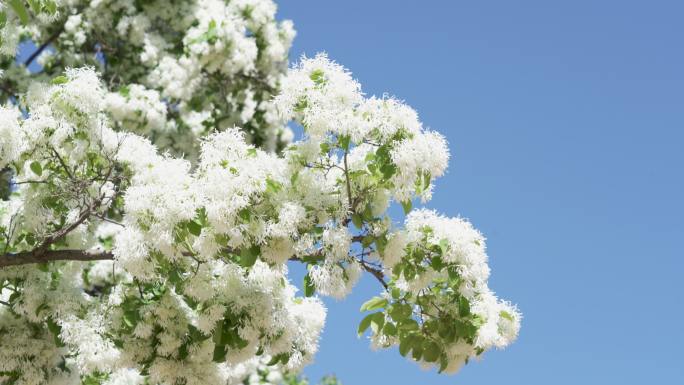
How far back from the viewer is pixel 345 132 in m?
7.29

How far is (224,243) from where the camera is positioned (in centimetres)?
721

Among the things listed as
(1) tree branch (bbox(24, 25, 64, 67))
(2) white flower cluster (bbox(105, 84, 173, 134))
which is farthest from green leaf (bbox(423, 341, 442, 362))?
(1) tree branch (bbox(24, 25, 64, 67))

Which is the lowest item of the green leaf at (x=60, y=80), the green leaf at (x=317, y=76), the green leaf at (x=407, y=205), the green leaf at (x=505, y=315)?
the green leaf at (x=505, y=315)

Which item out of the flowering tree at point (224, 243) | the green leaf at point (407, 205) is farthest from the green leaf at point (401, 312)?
the green leaf at point (407, 205)

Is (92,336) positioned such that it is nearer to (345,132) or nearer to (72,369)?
(72,369)

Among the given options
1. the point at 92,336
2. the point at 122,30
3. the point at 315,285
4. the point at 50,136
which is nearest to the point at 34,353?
the point at 92,336

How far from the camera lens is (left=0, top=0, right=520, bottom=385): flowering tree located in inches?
286

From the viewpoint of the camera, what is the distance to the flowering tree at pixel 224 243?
7.27 m

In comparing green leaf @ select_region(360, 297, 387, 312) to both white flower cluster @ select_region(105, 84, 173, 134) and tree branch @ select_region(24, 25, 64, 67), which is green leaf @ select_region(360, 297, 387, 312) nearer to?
white flower cluster @ select_region(105, 84, 173, 134)

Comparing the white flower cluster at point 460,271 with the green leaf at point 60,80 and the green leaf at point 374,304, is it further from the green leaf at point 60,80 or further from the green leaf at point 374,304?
the green leaf at point 60,80

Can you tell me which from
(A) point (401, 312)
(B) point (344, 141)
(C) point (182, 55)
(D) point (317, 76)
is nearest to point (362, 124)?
(B) point (344, 141)

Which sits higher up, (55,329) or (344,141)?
(344,141)

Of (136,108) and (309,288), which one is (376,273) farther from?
(136,108)

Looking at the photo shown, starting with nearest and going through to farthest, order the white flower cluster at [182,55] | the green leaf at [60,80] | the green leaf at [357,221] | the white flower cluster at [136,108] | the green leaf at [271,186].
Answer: the green leaf at [271,186] < the green leaf at [357,221] < the green leaf at [60,80] < the white flower cluster at [136,108] < the white flower cluster at [182,55]
